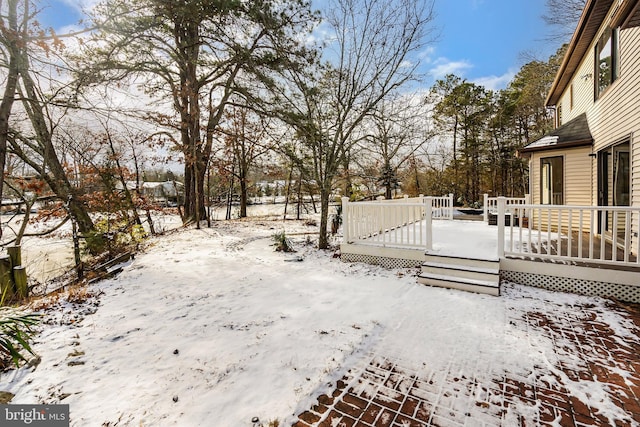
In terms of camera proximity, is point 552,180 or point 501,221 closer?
point 501,221

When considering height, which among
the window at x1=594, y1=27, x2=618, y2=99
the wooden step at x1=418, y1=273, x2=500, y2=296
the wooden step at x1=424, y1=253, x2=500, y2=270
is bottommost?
the wooden step at x1=418, y1=273, x2=500, y2=296

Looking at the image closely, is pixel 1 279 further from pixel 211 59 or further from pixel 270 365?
pixel 211 59

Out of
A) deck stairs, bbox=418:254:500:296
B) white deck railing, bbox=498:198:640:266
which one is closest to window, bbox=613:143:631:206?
white deck railing, bbox=498:198:640:266

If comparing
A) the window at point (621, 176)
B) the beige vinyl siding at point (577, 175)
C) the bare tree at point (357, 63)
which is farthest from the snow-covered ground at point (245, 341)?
the beige vinyl siding at point (577, 175)

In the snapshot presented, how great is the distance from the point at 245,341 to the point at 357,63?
644 cm

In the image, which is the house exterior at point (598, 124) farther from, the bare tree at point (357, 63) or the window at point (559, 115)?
the bare tree at point (357, 63)

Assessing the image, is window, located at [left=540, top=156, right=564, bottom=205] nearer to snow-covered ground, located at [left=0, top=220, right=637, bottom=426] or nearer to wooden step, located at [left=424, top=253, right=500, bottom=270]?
wooden step, located at [left=424, top=253, right=500, bottom=270]

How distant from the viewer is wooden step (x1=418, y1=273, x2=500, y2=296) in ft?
13.1

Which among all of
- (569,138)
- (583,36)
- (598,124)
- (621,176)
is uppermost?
(583,36)

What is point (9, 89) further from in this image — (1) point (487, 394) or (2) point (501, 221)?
(2) point (501, 221)

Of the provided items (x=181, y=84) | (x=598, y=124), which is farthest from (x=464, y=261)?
(x=181, y=84)

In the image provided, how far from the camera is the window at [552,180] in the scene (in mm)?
7695

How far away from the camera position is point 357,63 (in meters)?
6.74

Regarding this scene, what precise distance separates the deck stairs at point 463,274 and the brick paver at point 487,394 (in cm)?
138
